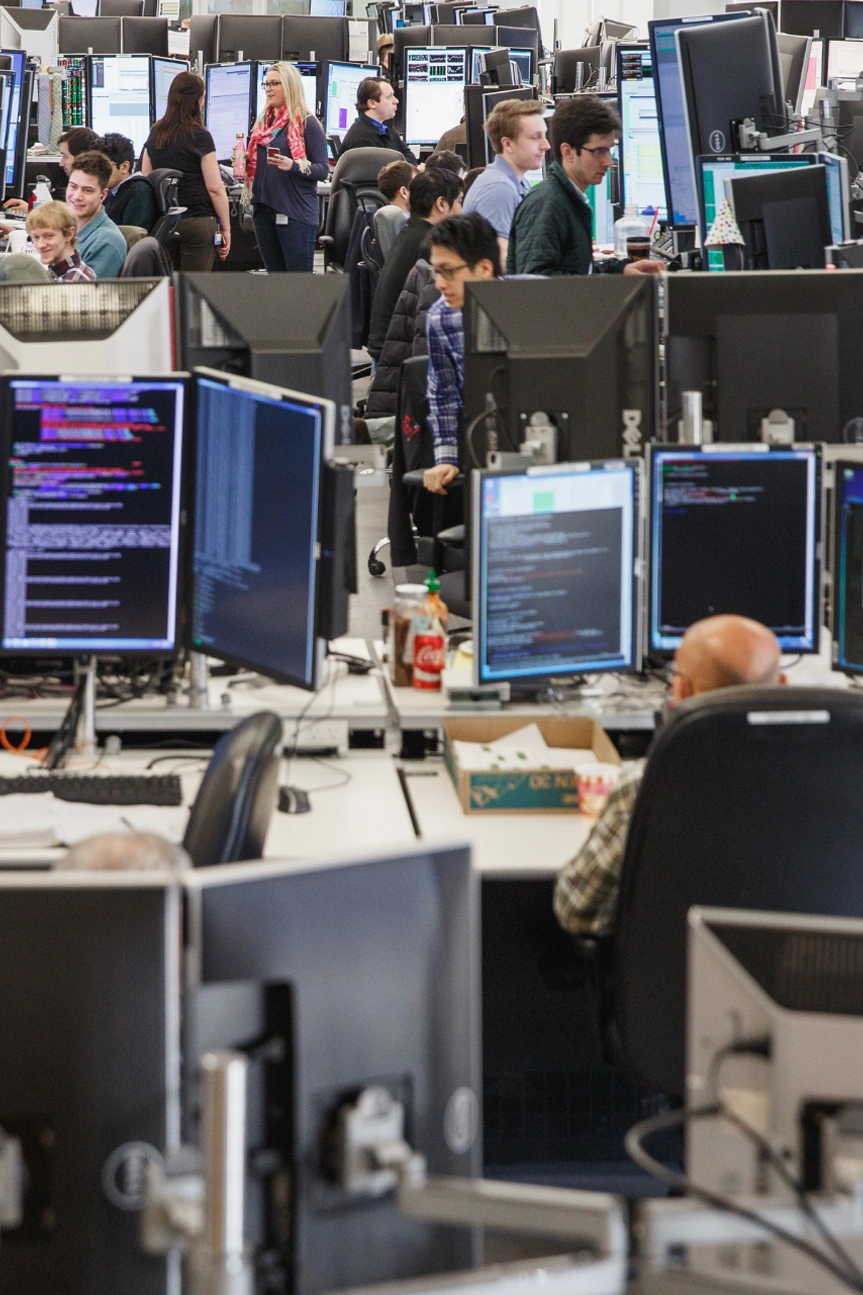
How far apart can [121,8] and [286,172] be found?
484 centimetres

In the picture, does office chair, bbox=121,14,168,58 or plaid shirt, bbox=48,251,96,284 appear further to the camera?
office chair, bbox=121,14,168,58

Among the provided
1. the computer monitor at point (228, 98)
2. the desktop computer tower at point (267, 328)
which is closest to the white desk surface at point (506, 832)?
the desktop computer tower at point (267, 328)

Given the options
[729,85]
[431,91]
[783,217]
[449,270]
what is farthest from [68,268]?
[431,91]

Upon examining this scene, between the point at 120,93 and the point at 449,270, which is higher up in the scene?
the point at 120,93

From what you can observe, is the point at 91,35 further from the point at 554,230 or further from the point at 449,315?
the point at 449,315

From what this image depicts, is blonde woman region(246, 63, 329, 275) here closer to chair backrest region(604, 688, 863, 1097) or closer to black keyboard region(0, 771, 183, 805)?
black keyboard region(0, 771, 183, 805)

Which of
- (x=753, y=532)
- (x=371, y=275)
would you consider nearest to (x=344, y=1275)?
(x=753, y=532)

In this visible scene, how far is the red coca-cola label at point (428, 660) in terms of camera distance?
3.06 m

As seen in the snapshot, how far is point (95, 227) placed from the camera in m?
6.27

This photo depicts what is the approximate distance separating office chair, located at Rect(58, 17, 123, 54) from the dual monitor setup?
10097 mm

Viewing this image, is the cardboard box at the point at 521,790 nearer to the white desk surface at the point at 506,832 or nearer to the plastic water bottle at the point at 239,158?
the white desk surface at the point at 506,832

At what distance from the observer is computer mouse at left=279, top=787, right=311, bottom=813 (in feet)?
8.73

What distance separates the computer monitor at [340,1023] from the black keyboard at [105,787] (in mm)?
1392

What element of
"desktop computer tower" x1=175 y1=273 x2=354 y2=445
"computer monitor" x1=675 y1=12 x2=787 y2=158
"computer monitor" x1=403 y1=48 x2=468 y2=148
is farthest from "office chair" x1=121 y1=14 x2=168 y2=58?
"desktop computer tower" x1=175 y1=273 x2=354 y2=445
